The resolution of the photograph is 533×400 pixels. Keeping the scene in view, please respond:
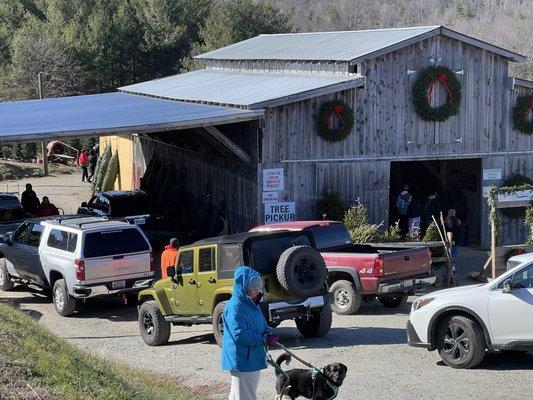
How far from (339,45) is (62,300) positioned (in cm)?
1328

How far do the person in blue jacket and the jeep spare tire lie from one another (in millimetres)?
4618

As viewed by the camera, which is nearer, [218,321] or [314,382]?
[314,382]

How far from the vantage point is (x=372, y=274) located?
58.1 feet

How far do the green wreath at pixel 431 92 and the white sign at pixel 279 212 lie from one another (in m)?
4.44

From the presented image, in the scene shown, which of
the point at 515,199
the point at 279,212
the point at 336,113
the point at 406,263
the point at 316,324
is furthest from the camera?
the point at 336,113

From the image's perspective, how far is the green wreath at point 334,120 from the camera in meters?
24.7

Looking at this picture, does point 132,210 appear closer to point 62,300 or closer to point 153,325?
point 62,300

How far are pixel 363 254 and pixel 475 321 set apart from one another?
4426 millimetres

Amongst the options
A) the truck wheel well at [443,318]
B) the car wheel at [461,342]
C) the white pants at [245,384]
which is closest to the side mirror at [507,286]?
the truck wheel well at [443,318]

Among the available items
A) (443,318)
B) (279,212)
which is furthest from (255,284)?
(279,212)

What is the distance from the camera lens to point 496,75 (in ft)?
88.3

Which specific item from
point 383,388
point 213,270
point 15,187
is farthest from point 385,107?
point 15,187

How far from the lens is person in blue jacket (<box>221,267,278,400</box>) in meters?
9.94

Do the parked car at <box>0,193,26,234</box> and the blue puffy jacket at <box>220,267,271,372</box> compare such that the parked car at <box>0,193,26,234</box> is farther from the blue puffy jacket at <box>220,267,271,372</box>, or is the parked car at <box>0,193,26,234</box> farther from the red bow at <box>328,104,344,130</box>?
the blue puffy jacket at <box>220,267,271,372</box>
